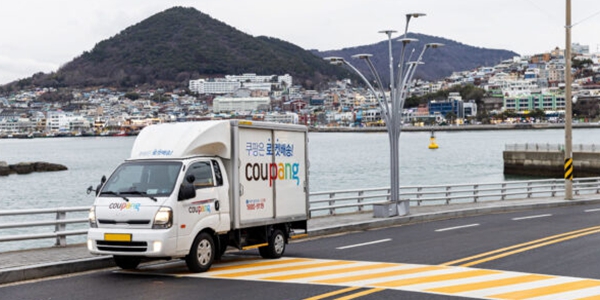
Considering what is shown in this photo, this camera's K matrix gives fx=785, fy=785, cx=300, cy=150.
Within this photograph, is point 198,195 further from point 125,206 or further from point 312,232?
point 312,232

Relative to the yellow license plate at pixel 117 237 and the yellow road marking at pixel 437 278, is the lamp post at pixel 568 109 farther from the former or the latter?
the yellow license plate at pixel 117 237

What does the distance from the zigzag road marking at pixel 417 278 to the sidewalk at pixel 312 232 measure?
78.6 inches

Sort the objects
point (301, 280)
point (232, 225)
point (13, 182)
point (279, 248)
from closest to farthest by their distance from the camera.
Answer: point (301, 280), point (232, 225), point (279, 248), point (13, 182)

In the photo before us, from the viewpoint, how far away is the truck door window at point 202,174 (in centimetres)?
1281

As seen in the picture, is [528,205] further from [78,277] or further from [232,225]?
[78,277]

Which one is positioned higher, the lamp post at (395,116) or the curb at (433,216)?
the lamp post at (395,116)

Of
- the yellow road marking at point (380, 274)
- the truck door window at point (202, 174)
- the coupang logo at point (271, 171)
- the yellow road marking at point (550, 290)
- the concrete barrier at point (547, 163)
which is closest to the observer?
→ the yellow road marking at point (550, 290)

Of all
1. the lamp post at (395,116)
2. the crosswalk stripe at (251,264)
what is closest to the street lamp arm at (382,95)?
the lamp post at (395,116)

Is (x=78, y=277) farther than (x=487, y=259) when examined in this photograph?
No

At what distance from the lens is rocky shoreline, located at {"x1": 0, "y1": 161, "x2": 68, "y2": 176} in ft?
301

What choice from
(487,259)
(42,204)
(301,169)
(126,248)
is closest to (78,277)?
(126,248)

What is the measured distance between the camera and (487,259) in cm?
1411

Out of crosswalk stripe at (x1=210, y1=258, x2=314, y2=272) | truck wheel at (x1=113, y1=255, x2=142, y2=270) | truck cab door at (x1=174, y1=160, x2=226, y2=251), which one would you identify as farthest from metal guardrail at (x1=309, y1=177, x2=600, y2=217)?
truck wheel at (x1=113, y1=255, x2=142, y2=270)

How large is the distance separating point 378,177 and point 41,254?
61445mm
